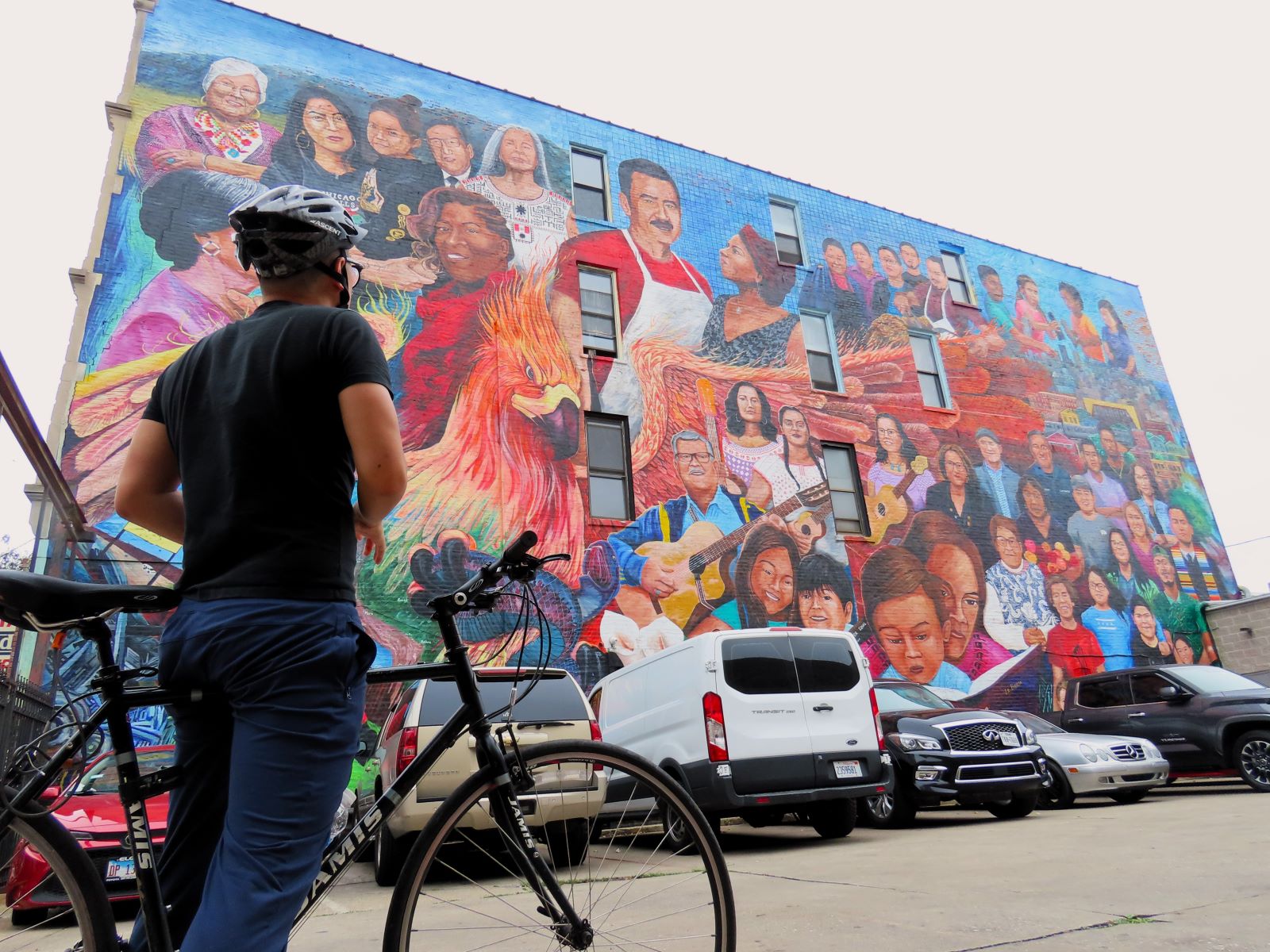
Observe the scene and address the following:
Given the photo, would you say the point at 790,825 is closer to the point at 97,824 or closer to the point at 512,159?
the point at 97,824

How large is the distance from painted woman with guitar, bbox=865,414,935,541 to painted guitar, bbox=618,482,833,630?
2.77 metres

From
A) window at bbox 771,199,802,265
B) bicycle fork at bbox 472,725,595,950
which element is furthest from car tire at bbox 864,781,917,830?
Result: window at bbox 771,199,802,265

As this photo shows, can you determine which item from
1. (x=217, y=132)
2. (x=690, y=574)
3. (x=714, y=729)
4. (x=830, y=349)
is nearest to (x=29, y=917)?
(x=714, y=729)

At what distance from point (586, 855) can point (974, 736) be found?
838 cm

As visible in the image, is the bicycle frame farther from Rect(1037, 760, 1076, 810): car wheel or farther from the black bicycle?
Rect(1037, 760, 1076, 810): car wheel

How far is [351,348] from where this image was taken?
2000 millimetres

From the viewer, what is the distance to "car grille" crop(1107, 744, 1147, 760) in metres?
10.5

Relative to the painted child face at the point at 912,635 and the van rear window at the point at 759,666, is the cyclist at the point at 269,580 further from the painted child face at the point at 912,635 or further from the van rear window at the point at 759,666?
the painted child face at the point at 912,635

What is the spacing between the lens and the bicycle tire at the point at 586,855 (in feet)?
7.25

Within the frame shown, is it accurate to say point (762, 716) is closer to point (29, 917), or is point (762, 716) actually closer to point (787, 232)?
point (29, 917)

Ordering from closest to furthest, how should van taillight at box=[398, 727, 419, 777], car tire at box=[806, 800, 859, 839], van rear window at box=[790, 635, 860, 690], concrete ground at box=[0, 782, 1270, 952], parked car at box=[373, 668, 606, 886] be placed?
concrete ground at box=[0, 782, 1270, 952], parked car at box=[373, 668, 606, 886], van taillight at box=[398, 727, 419, 777], van rear window at box=[790, 635, 860, 690], car tire at box=[806, 800, 859, 839]

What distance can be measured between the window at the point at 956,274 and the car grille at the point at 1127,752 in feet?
41.7

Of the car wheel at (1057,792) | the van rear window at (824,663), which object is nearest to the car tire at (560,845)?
the van rear window at (824,663)

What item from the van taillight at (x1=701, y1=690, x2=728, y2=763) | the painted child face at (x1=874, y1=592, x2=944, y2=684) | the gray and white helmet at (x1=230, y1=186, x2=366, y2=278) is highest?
the painted child face at (x1=874, y1=592, x2=944, y2=684)
